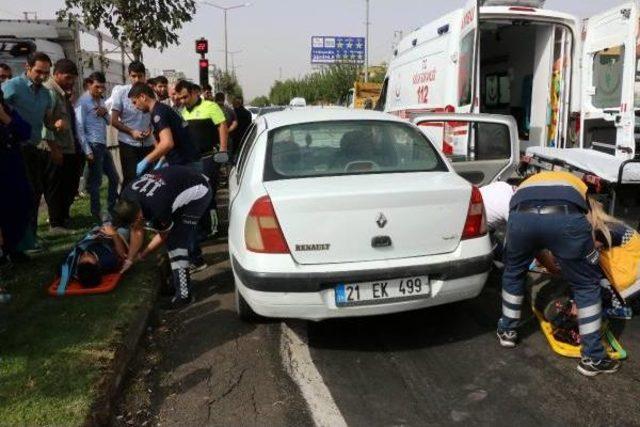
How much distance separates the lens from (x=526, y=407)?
3.09 meters

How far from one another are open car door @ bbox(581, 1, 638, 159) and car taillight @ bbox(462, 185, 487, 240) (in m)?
3.15

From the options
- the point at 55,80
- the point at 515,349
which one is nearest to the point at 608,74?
the point at 515,349

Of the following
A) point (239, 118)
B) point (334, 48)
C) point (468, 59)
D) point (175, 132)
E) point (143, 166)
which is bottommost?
point (143, 166)

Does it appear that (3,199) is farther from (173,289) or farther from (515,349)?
(515,349)

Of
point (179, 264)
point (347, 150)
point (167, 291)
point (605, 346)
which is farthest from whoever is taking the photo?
point (167, 291)

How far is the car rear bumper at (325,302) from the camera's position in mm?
3498

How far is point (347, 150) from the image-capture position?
4203 mm

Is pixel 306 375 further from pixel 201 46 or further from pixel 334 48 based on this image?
pixel 334 48

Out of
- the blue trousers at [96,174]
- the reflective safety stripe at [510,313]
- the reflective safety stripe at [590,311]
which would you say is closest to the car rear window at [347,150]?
the reflective safety stripe at [510,313]

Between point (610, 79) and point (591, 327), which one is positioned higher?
point (610, 79)

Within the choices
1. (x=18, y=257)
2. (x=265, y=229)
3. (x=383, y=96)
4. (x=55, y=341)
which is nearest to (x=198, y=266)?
(x=18, y=257)

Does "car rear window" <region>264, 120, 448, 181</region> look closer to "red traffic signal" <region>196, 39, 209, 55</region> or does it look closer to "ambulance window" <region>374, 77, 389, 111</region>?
"ambulance window" <region>374, 77, 389, 111</region>

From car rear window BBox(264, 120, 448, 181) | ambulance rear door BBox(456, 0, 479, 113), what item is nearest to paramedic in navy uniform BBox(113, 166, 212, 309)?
car rear window BBox(264, 120, 448, 181)

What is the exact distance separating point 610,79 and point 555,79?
3.08 ft
